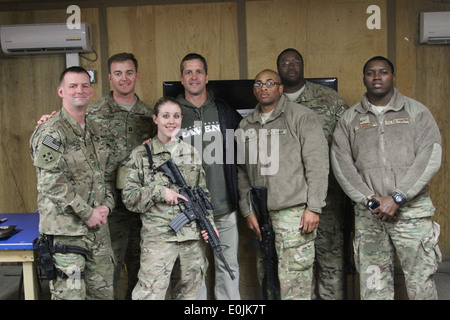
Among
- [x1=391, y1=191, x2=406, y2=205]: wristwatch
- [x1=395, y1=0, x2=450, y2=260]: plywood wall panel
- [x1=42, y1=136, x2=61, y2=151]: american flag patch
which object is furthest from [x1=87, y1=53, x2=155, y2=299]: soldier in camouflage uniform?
[x1=395, y1=0, x2=450, y2=260]: plywood wall panel

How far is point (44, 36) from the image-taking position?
4.08 m

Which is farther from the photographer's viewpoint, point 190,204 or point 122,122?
point 122,122

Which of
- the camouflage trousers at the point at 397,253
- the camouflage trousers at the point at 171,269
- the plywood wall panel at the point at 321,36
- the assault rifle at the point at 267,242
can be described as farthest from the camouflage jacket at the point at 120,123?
the camouflage trousers at the point at 397,253

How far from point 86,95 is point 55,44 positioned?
170cm

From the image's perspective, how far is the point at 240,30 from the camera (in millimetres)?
4195

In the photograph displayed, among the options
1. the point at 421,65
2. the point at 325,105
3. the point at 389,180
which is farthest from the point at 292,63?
the point at 421,65

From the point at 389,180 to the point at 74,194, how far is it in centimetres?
208

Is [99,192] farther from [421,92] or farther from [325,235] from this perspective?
[421,92]

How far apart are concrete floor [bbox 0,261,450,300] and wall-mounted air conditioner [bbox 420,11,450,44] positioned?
2187mm

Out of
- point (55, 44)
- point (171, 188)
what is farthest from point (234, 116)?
point (55, 44)

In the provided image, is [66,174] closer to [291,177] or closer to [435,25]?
[291,177]

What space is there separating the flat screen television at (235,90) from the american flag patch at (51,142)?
151 centimetres

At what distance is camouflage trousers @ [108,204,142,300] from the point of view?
3.21 metres

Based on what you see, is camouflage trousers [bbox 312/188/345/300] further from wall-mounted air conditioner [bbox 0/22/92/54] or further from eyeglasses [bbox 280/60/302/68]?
wall-mounted air conditioner [bbox 0/22/92/54]
